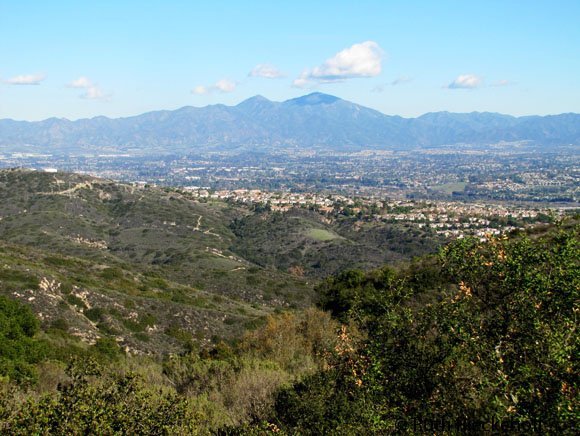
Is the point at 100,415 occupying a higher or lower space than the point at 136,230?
higher

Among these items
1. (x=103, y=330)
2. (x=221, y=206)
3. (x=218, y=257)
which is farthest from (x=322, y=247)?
(x=103, y=330)

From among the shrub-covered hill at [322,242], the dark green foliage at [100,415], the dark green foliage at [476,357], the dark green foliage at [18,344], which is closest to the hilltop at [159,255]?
the shrub-covered hill at [322,242]

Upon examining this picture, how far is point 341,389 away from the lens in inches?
450

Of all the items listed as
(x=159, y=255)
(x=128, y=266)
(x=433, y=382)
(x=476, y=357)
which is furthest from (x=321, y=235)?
(x=476, y=357)

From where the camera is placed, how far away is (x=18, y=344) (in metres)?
19.4

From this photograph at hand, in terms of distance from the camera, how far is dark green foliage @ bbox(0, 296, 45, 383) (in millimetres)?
15820

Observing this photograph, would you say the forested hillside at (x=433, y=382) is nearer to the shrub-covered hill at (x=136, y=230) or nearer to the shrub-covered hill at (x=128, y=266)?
the shrub-covered hill at (x=128, y=266)

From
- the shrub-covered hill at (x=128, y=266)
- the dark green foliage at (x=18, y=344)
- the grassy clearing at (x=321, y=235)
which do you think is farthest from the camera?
the grassy clearing at (x=321, y=235)

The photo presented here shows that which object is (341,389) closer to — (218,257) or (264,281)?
(264,281)

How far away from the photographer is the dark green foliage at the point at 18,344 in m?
15.8

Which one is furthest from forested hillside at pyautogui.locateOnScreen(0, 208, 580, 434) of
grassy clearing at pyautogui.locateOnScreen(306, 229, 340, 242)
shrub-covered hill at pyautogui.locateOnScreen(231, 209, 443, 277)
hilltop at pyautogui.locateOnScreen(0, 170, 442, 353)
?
grassy clearing at pyautogui.locateOnScreen(306, 229, 340, 242)

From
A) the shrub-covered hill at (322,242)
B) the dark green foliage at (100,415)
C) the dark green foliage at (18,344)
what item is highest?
the dark green foliage at (100,415)

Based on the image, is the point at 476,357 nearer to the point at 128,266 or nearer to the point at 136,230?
the point at 128,266

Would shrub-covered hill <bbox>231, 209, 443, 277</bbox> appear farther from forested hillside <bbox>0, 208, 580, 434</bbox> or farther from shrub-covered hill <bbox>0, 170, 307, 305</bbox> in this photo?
forested hillside <bbox>0, 208, 580, 434</bbox>
